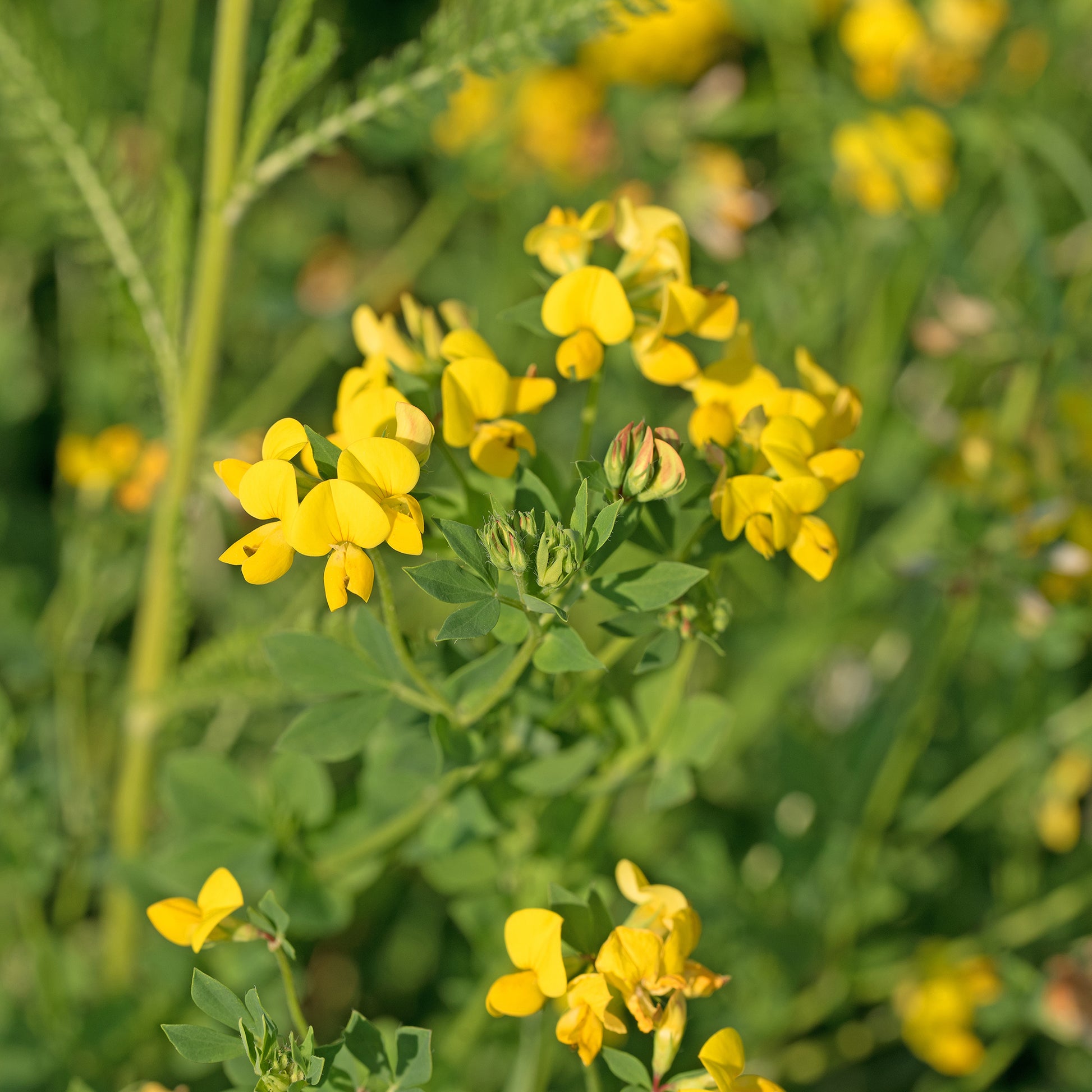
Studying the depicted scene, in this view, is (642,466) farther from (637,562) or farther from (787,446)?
(637,562)

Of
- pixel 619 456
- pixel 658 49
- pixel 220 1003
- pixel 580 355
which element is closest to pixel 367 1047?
pixel 220 1003

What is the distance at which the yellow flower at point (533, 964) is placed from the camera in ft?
3.46

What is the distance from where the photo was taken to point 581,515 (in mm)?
1003

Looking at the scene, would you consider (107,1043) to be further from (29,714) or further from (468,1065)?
(29,714)

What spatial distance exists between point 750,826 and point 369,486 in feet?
6.35

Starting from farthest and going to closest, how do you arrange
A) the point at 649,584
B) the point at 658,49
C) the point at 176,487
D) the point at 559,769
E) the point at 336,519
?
the point at 658,49, the point at 176,487, the point at 559,769, the point at 649,584, the point at 336,519

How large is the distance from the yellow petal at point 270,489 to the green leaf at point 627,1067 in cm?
67

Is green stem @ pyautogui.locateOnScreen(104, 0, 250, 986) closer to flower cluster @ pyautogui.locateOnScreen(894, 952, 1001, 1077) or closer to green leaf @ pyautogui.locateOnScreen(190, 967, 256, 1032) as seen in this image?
green leaf @ pyautogui.locateOnScreen(190, 967, 256, 1032)

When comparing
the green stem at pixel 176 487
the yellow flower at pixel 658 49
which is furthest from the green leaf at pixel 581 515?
the yellow flower at pixel 658 49

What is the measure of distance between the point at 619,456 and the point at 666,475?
0.05 metres

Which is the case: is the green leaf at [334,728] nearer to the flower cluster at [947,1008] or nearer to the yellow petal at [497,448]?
the yellow petal at [497,448]

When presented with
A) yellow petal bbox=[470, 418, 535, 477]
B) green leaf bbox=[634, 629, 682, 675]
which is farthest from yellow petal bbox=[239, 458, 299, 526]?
green leaf bbox=[634, 629, 682, 675]

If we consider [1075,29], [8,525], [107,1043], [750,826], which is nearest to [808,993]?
[750,826]

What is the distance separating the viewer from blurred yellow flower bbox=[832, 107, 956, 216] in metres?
2.72
